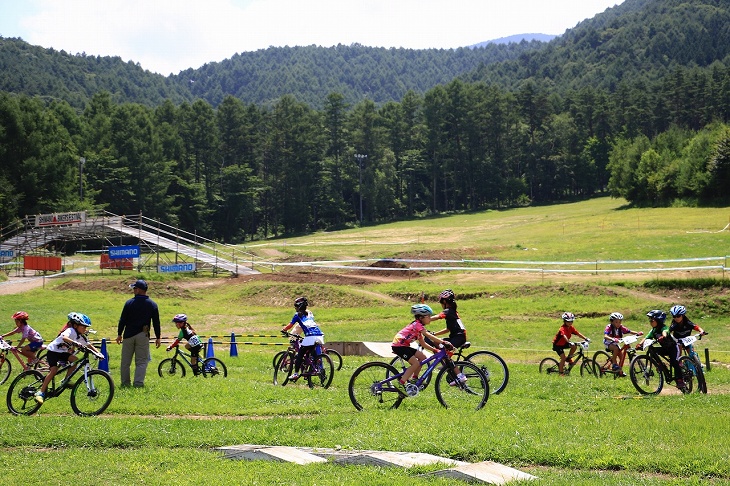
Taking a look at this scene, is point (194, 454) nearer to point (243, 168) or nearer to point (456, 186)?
point (243, 168)

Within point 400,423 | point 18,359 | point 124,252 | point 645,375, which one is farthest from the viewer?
point 124,252

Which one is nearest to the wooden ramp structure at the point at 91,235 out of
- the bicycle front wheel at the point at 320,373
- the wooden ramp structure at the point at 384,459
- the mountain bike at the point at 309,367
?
the mountain bike at the point at 309,367

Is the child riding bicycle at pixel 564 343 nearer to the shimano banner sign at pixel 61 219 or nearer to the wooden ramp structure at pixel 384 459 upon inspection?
the wooden ramp structure at pixel 384 459

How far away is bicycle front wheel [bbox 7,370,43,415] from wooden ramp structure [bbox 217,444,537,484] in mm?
5377

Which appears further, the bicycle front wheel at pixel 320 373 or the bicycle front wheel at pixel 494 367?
the bicycle front wheel at pixel 320 373

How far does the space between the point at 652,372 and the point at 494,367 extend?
3293 millimetres

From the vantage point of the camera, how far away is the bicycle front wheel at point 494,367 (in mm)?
14495

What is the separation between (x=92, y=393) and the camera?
1405 centimetres

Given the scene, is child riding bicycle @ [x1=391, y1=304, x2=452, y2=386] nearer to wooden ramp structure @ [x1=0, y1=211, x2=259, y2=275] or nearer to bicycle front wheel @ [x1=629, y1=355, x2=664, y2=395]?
bicycle front wheel @ [x1=629, y1=355, x2=664, y2=395]

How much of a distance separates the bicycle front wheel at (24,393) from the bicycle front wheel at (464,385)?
24.5 ft

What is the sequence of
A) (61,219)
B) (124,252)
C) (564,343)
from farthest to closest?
1. (61,219)
2. (124,252)
3. (564,343)

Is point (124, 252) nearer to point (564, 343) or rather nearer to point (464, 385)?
point (564, 343)


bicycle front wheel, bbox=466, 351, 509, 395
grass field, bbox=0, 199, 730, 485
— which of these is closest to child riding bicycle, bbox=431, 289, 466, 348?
bicycle front wheel, bbox=466, 351, 509, 395

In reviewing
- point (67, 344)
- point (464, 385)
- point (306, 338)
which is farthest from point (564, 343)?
point (67, 344)
